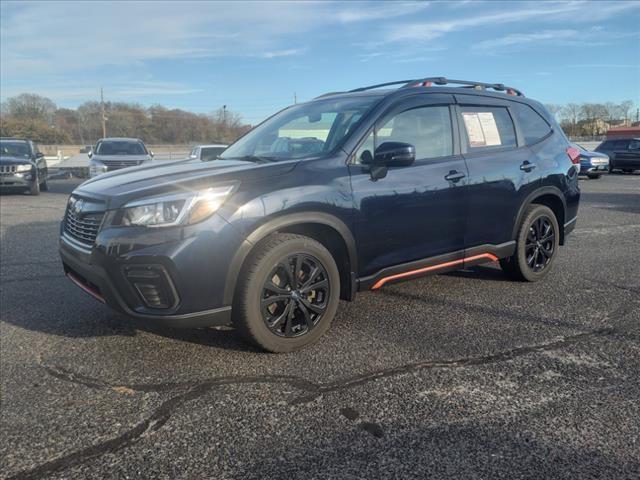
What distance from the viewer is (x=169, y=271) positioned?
3.12 meters

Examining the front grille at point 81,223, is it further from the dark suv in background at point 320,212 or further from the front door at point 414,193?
the front door at point 414,193

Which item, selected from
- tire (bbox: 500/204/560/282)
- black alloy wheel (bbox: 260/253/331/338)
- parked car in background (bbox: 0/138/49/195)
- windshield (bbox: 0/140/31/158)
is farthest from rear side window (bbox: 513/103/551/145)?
windshield (bbox: 0/140/31/158)

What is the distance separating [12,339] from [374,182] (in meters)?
2.89

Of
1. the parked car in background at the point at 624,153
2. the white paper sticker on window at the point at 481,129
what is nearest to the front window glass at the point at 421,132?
the white paper sticker on window at the point at 481,129

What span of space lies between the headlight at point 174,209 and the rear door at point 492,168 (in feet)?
7.54

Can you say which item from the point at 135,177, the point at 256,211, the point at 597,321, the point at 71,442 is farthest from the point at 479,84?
the point at 71,442

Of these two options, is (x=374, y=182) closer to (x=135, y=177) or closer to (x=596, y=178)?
(x=135, y=177)

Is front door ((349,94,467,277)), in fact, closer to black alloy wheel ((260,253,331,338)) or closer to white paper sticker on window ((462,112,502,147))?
white paper sticker on window ((462,112,502,147))

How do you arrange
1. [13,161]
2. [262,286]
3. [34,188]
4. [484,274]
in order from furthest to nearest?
[34,188], [13,161], [484,274], [262,286]

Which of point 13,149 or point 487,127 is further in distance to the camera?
point 13,149

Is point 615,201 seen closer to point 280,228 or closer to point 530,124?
point 530,124

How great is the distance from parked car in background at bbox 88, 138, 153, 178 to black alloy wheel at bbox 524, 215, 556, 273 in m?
12.2

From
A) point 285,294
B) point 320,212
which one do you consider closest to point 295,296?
point 285,294

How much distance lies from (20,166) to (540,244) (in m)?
14.2
